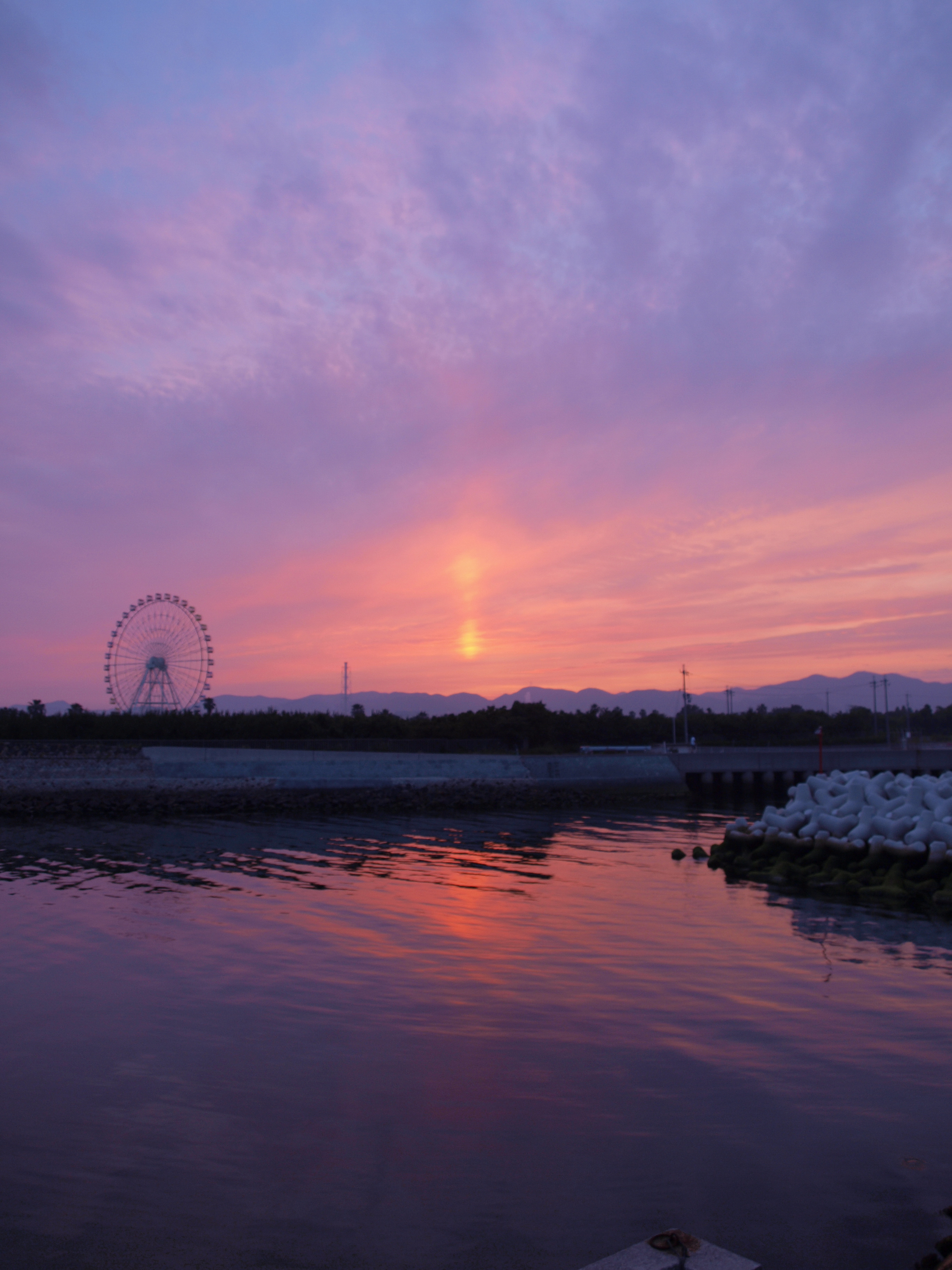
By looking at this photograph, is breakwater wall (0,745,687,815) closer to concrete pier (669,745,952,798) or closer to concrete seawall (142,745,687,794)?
concrete seawall (142,745,687,794)

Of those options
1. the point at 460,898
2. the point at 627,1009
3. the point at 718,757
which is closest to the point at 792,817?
the point at 460,898

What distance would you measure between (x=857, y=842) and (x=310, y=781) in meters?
43.5

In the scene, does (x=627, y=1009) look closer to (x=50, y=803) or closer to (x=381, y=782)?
(x=50, y=803)

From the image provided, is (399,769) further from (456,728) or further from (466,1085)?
(466,1085)

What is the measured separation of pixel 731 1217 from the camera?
6418 millimetres

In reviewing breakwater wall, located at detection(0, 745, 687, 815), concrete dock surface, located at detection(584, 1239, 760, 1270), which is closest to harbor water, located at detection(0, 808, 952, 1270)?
concrete dock surface, located at detection(584, 1239, 760, 1270)

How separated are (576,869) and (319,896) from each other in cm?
864

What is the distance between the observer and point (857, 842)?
2366 centimetres

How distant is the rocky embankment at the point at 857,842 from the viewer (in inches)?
838

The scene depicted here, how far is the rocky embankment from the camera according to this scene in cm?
2130

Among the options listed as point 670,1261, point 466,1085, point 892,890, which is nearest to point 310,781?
point 892,890

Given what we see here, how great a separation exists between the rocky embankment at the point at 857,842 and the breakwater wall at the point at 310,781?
2607cm

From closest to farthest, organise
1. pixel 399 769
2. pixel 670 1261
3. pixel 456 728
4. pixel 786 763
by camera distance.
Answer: pixel 670 1261, pixel 399 769, pixel 786 763, pixel 456 728

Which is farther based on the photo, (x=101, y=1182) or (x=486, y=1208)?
(x=101, y=1182)
